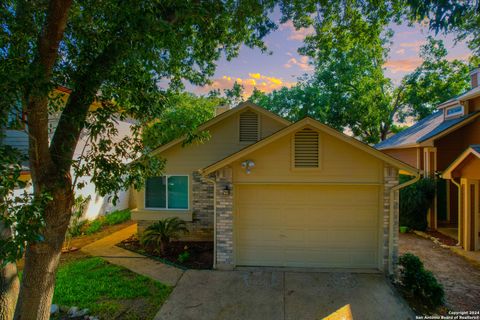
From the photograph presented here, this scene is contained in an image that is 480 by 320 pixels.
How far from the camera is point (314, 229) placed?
23.5ft

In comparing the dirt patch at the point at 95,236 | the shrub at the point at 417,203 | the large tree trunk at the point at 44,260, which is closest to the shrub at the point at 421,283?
the shrub at the point at 417,203

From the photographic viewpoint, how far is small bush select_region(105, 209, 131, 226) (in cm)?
1222

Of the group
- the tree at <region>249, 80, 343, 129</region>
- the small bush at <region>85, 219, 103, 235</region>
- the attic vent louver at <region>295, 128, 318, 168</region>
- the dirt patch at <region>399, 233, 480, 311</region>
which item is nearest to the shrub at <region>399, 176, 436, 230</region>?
the dirt patch at <region>399, 233, 480, 311</region>

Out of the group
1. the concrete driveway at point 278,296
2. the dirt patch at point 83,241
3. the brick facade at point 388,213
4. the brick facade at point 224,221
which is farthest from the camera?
the dirt patch at point 83,241

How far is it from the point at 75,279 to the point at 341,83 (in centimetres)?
2653

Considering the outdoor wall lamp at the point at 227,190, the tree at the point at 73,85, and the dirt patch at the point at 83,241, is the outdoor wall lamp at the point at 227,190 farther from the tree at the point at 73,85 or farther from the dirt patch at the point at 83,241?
the dirt patch at the point at 83,241

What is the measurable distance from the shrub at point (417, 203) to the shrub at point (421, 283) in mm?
6132

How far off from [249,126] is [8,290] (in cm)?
785

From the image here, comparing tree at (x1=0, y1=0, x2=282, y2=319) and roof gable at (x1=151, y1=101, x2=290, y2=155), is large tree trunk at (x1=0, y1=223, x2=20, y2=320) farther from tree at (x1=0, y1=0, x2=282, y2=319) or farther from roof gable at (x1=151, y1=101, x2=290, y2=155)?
roof gable at (x1=151, y1=101, x2=290, y2=155)

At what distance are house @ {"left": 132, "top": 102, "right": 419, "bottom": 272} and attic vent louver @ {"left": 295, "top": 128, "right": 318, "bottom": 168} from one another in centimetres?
3

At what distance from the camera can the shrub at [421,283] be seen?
5.52m

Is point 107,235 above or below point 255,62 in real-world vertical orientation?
below

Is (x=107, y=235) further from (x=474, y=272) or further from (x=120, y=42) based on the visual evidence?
(x=474, y=272)

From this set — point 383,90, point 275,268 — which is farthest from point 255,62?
point 383,90
